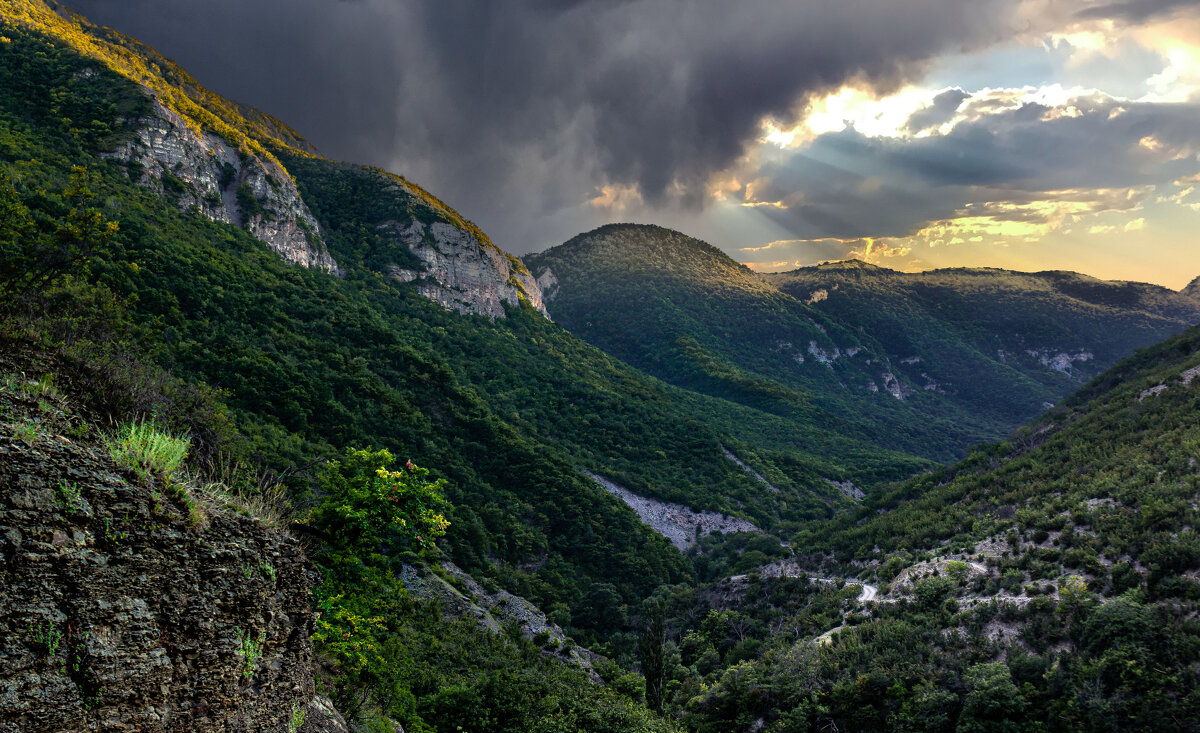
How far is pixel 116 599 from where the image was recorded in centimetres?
546

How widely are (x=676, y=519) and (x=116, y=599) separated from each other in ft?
211

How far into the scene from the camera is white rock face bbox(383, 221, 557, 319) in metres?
88.7

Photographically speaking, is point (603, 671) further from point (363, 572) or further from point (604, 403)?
point (604, 403)

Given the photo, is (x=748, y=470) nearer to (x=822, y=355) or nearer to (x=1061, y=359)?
(x=822, y=355)

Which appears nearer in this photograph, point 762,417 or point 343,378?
point 343,378

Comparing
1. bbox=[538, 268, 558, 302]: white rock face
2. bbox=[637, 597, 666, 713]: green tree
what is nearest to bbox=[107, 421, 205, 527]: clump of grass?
bbox=[637, 597, 666, 713]: green tree

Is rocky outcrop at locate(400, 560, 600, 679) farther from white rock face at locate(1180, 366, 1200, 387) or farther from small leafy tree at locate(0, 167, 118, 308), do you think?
white rock face at locate(1180, 366, 1200, 387)

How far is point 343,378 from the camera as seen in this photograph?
4934cm

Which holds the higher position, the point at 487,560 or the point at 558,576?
the point at 487,560

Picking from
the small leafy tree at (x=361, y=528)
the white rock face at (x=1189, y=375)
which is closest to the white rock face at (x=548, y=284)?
the white rock face at (x=1189, y=375)

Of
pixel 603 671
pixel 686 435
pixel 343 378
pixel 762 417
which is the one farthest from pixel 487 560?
pixel 762 417

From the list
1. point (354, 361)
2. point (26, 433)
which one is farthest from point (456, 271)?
point (26, 433)

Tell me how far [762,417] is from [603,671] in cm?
8642

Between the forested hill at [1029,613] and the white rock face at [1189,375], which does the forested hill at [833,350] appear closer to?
the white rock face at [1189,375]
